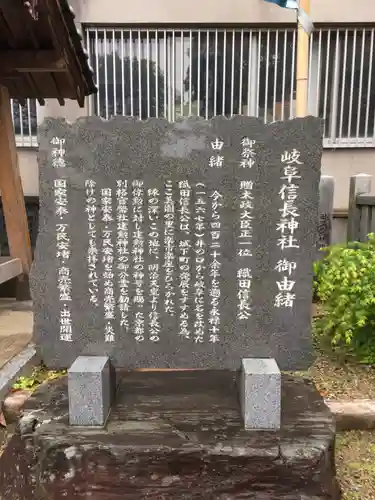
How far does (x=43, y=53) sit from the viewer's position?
4.50 m

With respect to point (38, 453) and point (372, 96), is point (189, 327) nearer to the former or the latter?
point (38, 453)

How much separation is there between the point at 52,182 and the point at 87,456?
154 cm

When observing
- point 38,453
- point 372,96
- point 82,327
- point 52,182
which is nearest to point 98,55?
point 372,96

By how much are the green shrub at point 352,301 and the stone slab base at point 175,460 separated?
54.4 inches

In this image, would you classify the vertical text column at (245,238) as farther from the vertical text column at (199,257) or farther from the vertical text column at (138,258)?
the vertical text column at (138,258)

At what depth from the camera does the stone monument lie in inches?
99.4

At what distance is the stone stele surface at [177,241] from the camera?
103 inches

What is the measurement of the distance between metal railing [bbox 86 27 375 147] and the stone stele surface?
4.52m

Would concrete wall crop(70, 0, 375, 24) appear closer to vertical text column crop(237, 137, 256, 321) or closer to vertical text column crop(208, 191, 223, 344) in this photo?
vertical text column crop(237, 137, 256, 321)

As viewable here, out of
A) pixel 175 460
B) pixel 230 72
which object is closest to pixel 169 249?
pixel 175 460

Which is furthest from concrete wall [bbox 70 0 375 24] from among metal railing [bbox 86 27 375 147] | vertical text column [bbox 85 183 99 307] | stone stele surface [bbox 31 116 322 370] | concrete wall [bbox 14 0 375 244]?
vertical text column [bbox 85 183 99 307]

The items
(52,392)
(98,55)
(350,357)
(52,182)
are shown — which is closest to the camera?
(52,182)

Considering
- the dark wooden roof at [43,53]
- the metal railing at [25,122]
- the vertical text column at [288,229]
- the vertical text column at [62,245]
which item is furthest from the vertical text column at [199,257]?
the metal railing at [25,122]

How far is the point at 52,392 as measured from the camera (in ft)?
9.86
